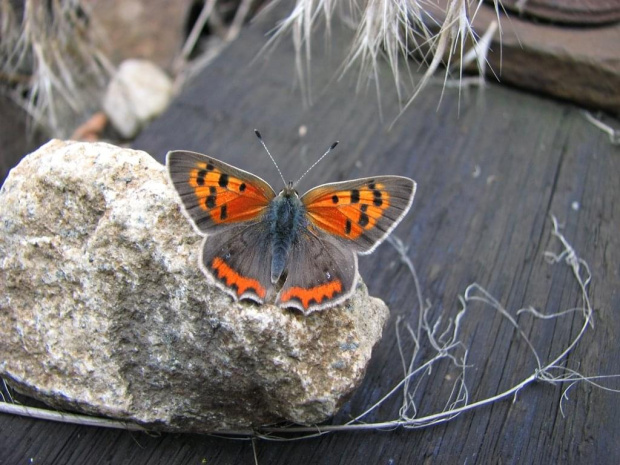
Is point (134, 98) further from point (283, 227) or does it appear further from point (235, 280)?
point (235, 280)

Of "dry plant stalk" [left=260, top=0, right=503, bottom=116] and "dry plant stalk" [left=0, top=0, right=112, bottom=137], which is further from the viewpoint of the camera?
"dry plant stalk" [left=0, top=0, right=112, bottom=137]

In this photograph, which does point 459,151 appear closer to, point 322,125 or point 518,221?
point 518,221

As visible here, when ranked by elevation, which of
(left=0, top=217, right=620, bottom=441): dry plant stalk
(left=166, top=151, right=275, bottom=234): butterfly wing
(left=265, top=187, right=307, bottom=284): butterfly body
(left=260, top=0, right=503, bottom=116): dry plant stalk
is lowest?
(left=0, top=217, right=620, bottom=441): dry plant stalk

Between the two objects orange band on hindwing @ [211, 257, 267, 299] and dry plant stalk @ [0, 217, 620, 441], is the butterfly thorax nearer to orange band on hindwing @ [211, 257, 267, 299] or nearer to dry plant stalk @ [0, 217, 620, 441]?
orange band on hindwing @ [211, 257, 267, 299]

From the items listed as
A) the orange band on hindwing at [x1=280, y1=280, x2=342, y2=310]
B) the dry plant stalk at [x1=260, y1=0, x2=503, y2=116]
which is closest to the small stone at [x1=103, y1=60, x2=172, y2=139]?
the dry plant stalk at [x1=260, y1=0, x2=503, y2=116]

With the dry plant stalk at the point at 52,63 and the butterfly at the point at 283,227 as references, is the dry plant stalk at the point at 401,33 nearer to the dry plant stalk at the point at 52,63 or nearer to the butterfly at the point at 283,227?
the butterfly at the point at 283,227

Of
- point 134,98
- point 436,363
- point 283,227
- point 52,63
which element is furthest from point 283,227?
point 52,63

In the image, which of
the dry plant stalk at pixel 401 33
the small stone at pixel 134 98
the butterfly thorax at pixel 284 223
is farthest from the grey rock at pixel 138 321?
the small stone at pixel 134 98
